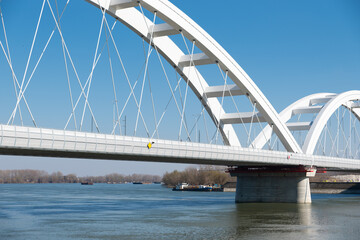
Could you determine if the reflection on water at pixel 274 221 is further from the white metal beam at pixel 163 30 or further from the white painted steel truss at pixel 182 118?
the white metal beam at pixel 163 30

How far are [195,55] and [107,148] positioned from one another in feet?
48.9

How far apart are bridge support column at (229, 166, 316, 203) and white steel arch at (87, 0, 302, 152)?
A: 2.38 meters

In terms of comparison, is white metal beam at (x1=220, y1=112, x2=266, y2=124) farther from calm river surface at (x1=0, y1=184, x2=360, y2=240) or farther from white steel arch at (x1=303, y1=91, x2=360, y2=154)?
calm river surface at (x1=0, y1=184, x2=360, y2=240)

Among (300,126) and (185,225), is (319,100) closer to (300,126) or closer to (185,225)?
(300,126)

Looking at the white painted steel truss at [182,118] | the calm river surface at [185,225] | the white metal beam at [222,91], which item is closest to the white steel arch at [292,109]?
the white painted steel truss at [182,118]

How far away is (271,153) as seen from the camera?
43.3 m

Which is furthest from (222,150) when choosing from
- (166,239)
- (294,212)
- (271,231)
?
(166,239)

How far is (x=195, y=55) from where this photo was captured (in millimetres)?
41312

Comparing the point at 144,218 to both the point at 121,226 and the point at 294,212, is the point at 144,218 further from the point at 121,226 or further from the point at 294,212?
the point at 294,212

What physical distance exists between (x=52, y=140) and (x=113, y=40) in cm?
882

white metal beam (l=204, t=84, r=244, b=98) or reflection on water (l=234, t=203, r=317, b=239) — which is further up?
white metal beam (l=204, t=84, r=244, b=98)

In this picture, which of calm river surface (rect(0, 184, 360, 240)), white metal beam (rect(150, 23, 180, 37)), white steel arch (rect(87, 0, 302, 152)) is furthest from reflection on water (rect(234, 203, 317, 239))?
white metal beam (rect(150, 23, 180, 37))

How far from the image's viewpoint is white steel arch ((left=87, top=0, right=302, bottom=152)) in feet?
114

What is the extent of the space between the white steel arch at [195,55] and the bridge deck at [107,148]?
429 centimetres
